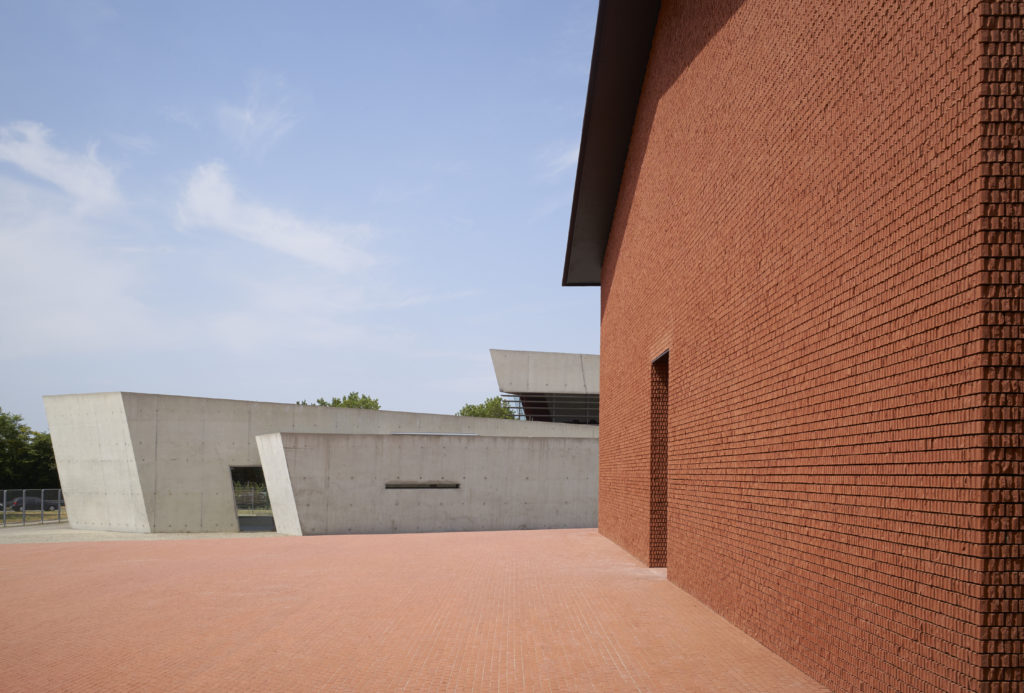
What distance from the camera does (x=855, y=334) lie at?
5.93 m

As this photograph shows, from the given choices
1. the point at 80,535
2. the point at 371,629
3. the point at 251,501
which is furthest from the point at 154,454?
the point at 371,629

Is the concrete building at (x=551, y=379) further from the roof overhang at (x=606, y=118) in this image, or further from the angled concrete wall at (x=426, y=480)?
the roof overhang at (x=606, y=118)

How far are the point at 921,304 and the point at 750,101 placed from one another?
4.41 m

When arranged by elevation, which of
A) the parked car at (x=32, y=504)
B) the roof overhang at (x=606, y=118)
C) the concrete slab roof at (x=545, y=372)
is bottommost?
the parked car at (x=32, y=504)

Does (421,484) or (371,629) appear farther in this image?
(421,484)

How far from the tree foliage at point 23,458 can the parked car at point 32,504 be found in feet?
75.8

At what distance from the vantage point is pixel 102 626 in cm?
873

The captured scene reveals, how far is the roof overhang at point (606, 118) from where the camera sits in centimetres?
1430

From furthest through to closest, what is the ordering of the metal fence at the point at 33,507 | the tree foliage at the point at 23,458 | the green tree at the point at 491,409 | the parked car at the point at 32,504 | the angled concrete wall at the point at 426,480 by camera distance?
1. the green tree at the point at 491,409
2. the tree foliage at the point at 23,458
3. the parked car at the point at 32,504
4. the metal fence at the point at 33,507
5. the angled concrete wall at the point at 426,480

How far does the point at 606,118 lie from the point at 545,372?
21.5 m

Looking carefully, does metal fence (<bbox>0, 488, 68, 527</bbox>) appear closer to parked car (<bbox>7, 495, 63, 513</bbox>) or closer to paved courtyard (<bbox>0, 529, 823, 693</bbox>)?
parked car (<bbox>7, 495, 63, 513</bbox>)

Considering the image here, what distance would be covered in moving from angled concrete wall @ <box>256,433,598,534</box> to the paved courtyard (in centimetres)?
777

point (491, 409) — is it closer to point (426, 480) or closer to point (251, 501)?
point (251, 501)

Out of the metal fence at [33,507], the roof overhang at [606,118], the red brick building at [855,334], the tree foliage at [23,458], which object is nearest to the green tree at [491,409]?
the tree foliage at [23,458]
